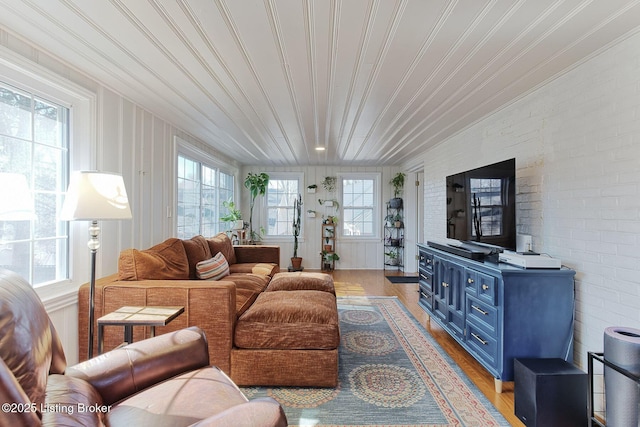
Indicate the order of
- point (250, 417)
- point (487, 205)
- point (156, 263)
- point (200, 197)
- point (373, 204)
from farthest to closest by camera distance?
point (373, 204) → point (200, 197) → point (487, 205) → point (156, 263) → point (250, 417)

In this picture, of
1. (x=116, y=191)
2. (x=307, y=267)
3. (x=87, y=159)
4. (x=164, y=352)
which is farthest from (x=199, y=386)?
(x=307, y=267)

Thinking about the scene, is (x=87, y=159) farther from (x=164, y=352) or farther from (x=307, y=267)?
(x=307, y=267)

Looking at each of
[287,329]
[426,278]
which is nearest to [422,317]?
[426,278]

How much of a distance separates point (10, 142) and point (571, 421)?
3.64 m

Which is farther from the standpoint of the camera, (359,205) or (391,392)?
(359,205)

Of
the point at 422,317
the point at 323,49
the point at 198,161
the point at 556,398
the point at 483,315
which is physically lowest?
the point at 422,317

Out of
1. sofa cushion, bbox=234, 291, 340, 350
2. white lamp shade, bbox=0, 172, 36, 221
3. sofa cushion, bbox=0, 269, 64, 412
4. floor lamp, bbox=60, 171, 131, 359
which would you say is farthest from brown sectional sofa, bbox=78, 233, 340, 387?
sofa cushion, bbox=0, 269, 64, 412

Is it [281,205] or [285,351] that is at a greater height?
[281,205]

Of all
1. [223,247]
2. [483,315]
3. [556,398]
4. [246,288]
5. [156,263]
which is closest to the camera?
[556,398]

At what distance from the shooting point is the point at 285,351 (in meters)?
2.14

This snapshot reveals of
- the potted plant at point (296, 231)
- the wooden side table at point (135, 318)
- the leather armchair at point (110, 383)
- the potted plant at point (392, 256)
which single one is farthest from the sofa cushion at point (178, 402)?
the potted plant at point (392, 256)

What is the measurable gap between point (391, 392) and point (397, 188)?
4.92 meters

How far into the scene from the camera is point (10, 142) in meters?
1.83

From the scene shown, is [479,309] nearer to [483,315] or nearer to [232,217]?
[483,315]
